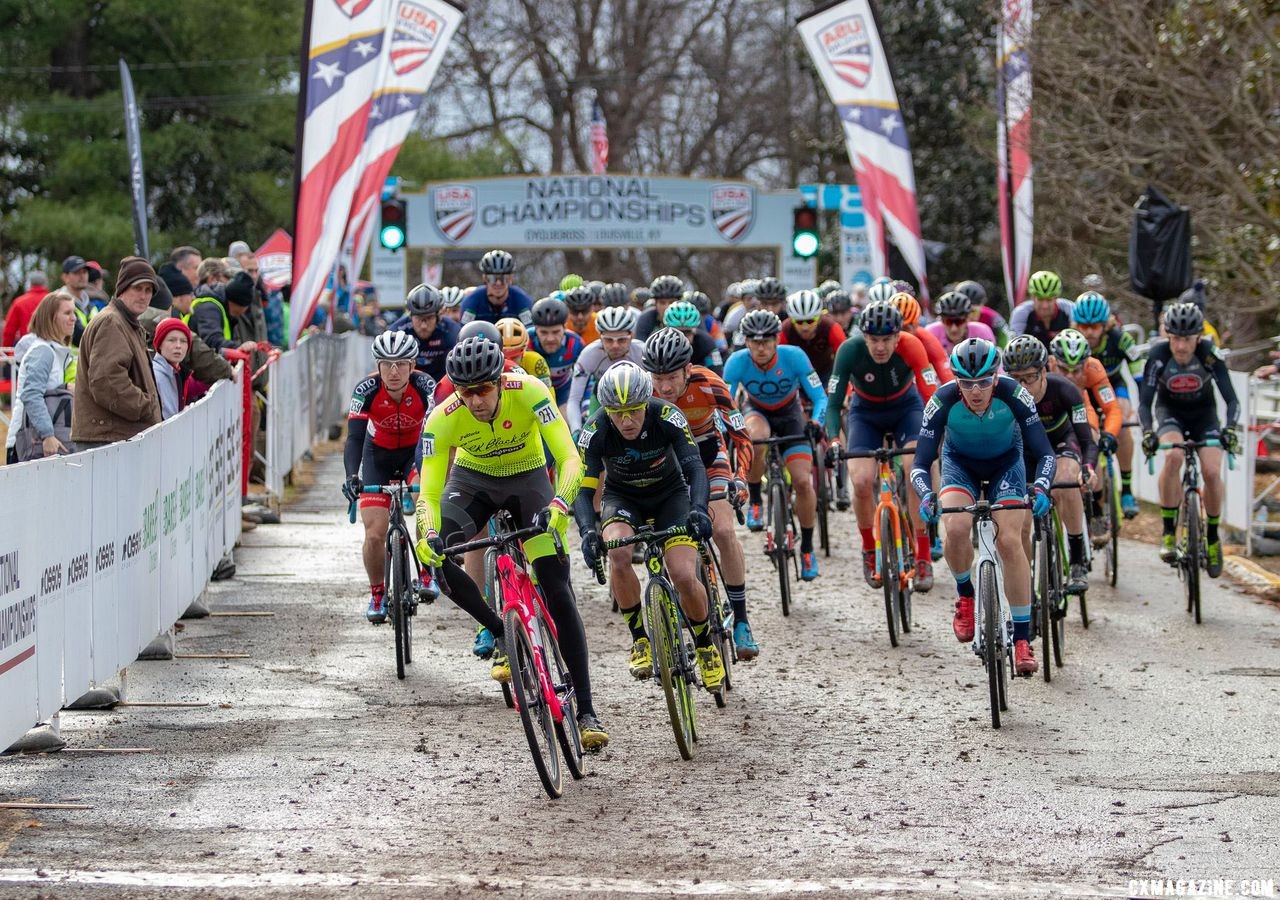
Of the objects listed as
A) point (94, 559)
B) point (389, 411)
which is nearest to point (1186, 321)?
point (389, 411)

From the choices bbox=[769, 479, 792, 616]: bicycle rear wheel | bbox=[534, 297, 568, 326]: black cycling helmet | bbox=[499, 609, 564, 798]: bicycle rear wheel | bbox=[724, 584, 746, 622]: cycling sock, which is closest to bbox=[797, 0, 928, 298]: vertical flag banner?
bbox=[534, 297, 568, 326]: black cycling helmet

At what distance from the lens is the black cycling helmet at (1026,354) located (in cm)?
1098

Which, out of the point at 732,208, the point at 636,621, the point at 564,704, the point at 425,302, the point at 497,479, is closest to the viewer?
the point at 564,704

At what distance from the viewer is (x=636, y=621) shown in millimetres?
9461

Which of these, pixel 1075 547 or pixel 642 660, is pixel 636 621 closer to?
pixel 642 660

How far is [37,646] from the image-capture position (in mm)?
8125

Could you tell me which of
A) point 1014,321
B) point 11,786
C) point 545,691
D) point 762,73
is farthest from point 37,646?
point 762,73

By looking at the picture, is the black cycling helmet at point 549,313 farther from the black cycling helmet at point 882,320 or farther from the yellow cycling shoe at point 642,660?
the yellow cycling shoe at point 642,660

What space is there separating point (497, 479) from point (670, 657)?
4.07ft

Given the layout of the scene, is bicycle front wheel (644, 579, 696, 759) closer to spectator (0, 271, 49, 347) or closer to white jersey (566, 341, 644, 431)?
white jersey (566, 341, 644, 431)

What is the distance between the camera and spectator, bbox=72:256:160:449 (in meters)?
11.1

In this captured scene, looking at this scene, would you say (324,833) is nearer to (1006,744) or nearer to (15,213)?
(1006,744)

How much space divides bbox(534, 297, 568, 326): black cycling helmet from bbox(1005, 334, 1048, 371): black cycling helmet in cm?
389

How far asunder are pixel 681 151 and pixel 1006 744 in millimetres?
46437
